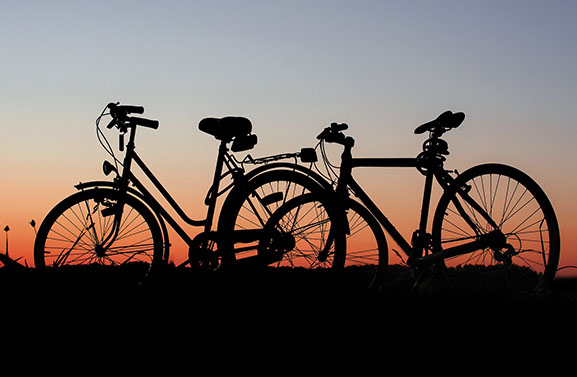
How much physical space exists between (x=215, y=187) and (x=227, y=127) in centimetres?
58

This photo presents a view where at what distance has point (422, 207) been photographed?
593 cm

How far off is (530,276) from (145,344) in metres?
3.73

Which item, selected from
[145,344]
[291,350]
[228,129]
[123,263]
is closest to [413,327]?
[291,350]

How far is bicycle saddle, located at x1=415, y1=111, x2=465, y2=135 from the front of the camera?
589cm

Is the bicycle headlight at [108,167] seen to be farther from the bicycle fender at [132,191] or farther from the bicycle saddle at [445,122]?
the bicycle saddle at [445,122]

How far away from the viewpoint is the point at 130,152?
20.2 feet

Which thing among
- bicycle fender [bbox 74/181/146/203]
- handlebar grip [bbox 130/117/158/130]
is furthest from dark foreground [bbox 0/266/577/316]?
handlebar grip [bbox 130/117/158/130]

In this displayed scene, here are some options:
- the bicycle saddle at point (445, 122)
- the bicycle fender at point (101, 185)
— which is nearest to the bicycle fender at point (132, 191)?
the bicycle fender at point (101, 185)

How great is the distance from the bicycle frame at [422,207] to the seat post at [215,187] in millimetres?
1067

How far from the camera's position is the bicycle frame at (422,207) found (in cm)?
584

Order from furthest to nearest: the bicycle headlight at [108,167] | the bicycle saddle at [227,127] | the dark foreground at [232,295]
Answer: the bicycle headlight at [108,167], the bicycle saddle at [227,127], the dark foreground at [232,295]

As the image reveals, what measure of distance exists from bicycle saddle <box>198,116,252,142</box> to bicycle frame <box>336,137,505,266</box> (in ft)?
2.94

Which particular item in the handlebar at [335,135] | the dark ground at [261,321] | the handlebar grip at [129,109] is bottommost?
the dark ground at [261,321]

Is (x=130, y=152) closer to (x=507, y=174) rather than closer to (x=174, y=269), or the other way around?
(x=174, y=269)
